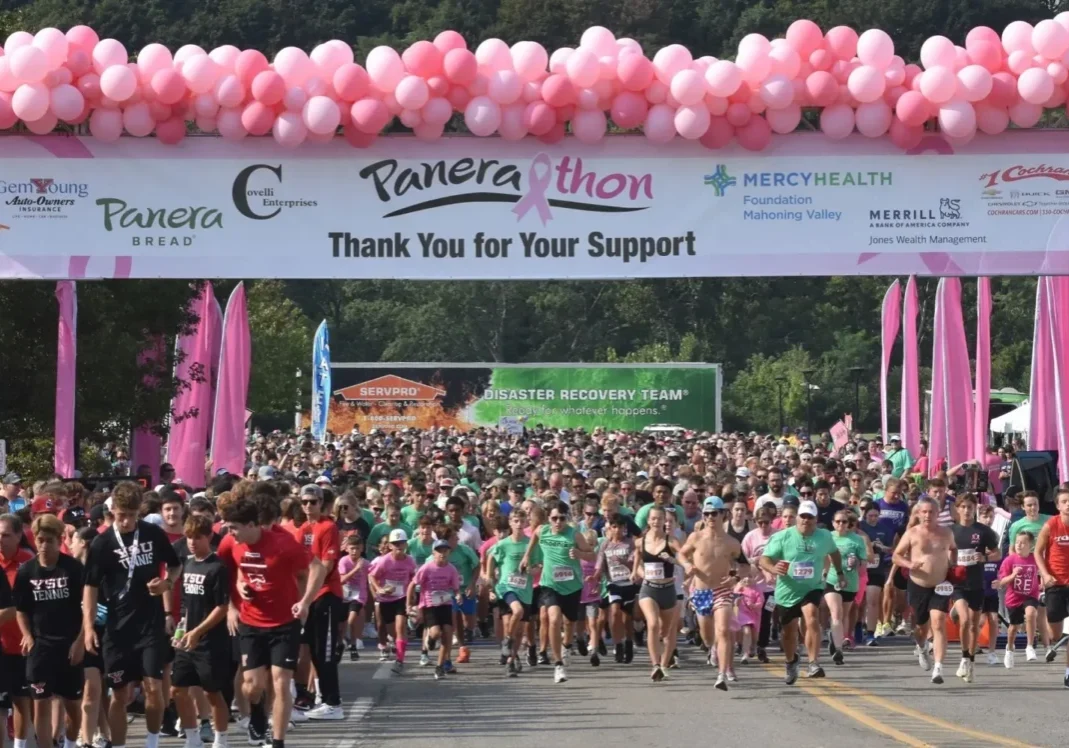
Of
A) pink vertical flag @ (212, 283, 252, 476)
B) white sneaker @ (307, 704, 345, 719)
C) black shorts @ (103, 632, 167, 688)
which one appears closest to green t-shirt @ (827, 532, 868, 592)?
white sneaker @ (307, 704, 345, 719)

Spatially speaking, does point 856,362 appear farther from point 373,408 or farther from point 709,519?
point 709,519

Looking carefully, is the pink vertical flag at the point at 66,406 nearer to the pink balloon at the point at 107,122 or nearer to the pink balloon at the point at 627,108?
the pink balloon at the point at 107,122

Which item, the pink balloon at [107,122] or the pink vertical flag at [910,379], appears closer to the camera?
the pink balloon at [107,122]

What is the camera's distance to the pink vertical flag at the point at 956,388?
22.8 meters

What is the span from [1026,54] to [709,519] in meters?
5.09

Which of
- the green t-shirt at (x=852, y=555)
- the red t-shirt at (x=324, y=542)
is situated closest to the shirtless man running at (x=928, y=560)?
the green t-shirt at (x=852, y=555)

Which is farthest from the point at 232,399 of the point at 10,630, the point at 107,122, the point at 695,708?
the point at 10,630

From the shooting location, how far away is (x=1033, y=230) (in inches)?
687

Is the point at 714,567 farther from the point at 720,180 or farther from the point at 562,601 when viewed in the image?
the point at 720,180

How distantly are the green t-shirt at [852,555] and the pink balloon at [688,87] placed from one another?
4.70m

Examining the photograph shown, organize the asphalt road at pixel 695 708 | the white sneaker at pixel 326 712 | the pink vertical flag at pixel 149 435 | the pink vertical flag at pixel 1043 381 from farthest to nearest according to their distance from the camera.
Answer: the pink vertical flag at pixel 149 435 < the pink vertical flag at pixel 1043 381 < the white sneaker at pixel 326 712 < the asphalt road at pixel 695 708

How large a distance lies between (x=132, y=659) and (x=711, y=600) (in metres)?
6.13

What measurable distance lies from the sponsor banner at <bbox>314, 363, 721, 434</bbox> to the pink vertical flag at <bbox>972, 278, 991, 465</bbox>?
39592 millimetres

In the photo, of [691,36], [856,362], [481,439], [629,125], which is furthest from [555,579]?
[691,36]
